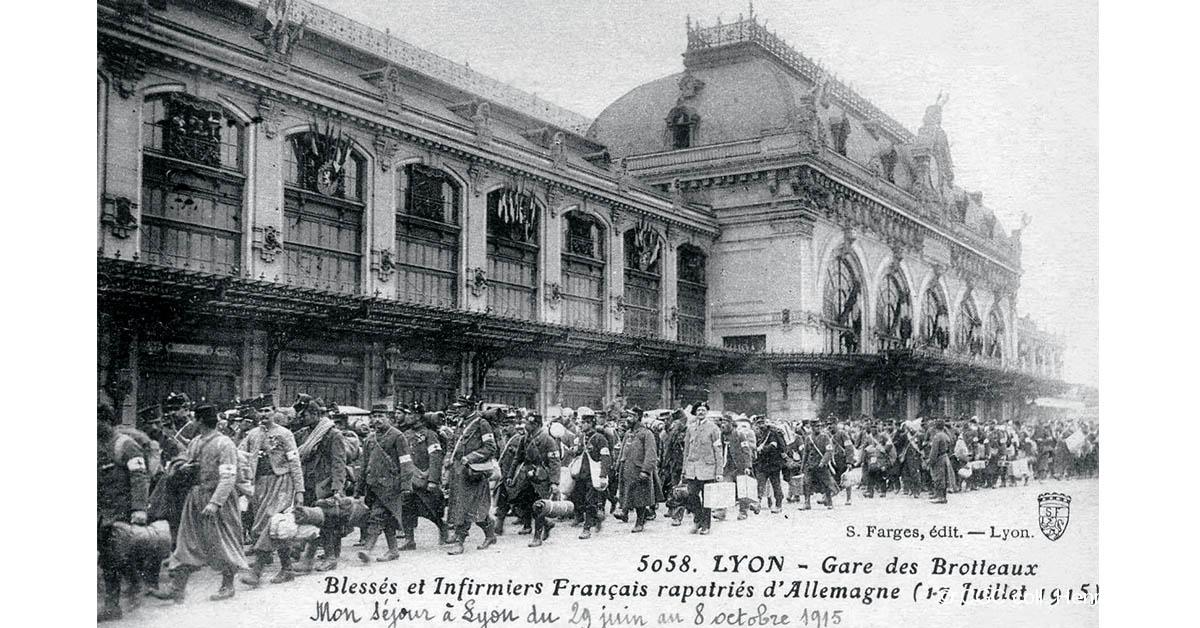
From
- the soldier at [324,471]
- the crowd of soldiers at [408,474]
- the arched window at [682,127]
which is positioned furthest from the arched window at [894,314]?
the soldier at [324,471]

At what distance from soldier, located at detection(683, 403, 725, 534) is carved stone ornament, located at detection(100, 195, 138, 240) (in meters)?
8.84

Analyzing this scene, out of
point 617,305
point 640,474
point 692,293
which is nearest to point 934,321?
point 692,293

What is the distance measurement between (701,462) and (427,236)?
991 cm

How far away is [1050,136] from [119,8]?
13.8 metres

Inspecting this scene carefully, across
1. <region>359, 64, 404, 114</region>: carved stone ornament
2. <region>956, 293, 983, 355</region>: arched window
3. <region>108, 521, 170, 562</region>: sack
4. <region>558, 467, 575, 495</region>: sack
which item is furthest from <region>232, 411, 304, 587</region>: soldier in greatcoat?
<region>956, 293, 983, 355</region>: arched window

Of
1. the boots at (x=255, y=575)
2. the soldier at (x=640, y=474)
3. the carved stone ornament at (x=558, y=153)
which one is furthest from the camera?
the carved stone ornament at (x=558, y=153)

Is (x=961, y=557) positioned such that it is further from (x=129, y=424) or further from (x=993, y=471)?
(x=129, y=424)

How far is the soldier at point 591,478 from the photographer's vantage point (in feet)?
49.4

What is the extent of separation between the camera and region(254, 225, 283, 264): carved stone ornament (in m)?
18.9

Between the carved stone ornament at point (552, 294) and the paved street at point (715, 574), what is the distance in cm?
1195

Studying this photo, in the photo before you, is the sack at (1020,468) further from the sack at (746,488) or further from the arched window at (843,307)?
the arched window at (843,307)

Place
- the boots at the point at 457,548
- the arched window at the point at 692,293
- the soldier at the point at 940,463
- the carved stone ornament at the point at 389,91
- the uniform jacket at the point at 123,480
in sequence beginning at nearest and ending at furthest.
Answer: the uniform jacket at the point at 123,480 → the boots at the point at 457,548 → the soldier at the point at 940,463 → the carved stone ornament at the point at 389,91 → the arched window at the point at 692,293

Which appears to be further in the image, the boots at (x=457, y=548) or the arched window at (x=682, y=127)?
the arched window at (x=682, y=127)

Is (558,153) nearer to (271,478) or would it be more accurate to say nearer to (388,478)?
(388,478)
